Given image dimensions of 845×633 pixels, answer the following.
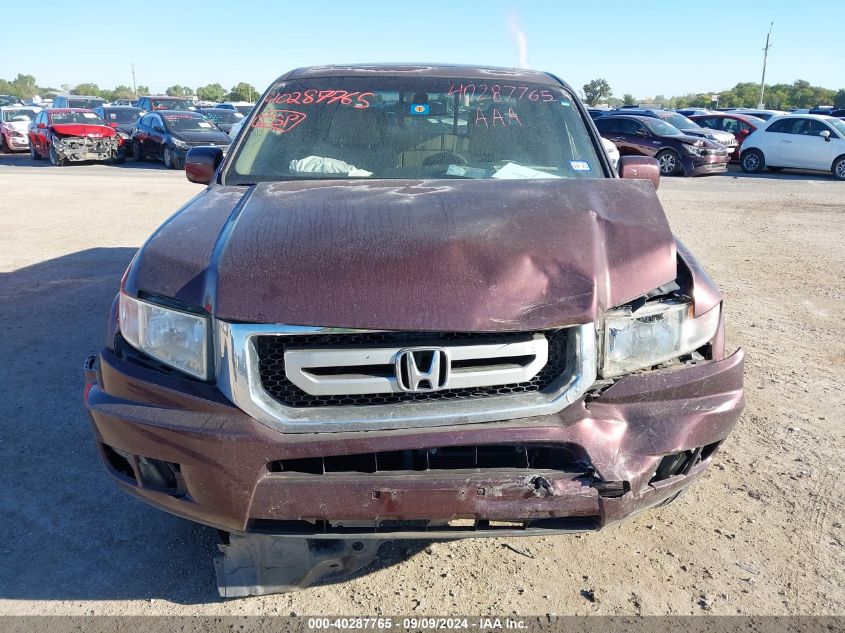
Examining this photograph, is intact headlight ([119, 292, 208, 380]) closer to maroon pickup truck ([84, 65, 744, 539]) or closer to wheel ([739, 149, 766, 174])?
maroon pickup truck ([84, 65, 744, 539])

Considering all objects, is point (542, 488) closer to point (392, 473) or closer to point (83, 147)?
point (392, 473)

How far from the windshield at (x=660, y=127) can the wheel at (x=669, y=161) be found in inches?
17.4

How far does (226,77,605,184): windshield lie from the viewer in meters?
3.52

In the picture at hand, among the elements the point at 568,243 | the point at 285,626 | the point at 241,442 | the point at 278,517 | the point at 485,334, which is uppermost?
the point at 568,243

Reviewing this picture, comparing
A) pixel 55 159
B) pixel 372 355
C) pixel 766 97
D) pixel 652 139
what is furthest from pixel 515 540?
pixel 766 97

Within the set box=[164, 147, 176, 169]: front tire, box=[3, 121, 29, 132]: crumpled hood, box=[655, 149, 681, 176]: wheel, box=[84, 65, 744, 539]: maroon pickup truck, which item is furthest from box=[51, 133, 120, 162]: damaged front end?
box=[84, 65, 744, 539]: maroon pickup truck

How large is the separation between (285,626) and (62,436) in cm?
197

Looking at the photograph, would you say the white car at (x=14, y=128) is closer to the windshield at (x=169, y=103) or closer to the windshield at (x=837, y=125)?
the windshield at (x=169, y=103)

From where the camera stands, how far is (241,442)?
6.92 feet

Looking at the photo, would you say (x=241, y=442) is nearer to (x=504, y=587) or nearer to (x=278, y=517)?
(x=278, y=517)

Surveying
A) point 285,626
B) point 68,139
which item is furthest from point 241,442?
point 68,139

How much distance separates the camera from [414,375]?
2135mm

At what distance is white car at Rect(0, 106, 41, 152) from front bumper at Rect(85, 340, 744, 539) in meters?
25.5

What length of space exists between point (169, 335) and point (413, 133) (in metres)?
1.82
